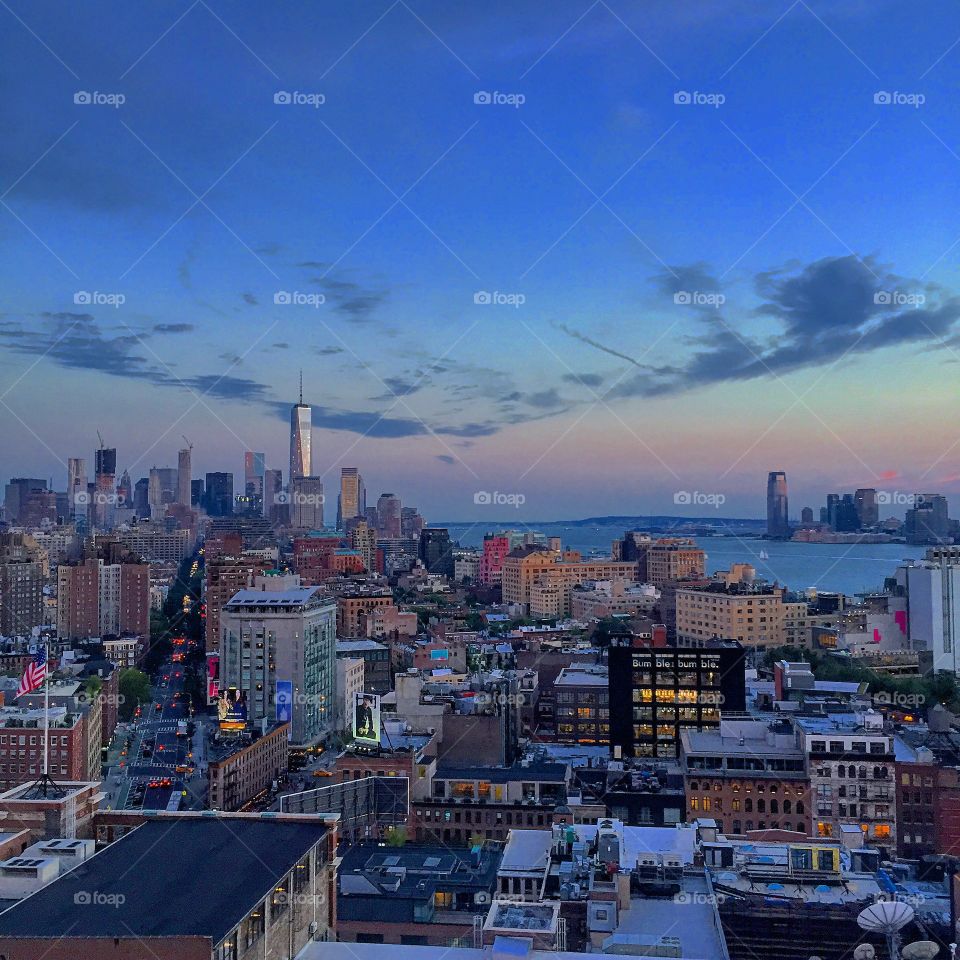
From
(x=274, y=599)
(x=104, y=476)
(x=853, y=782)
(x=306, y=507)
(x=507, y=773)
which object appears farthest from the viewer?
(x=306, y=507)

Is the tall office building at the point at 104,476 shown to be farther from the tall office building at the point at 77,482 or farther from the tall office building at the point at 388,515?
the tall office building at the point at 388,515

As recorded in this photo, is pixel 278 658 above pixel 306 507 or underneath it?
underneath

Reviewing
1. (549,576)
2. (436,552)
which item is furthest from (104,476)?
(549,576)

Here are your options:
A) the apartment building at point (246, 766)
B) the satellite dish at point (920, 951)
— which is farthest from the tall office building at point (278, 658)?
the satellite dish at point (920, 951)

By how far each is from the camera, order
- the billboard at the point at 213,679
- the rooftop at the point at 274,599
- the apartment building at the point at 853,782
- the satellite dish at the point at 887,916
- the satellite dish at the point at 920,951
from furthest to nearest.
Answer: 1. the billboard at the point at 213,679
2. the rooftop at the point at 274,599
3. the apartment building at the point at 853,782
4. the satellite dish at the point at 887,916
5. the satellite dish at the point at 920,951

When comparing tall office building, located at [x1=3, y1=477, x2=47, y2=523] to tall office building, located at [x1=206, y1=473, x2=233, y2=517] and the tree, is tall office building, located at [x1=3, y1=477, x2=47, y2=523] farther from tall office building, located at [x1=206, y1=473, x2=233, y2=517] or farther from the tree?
the tree

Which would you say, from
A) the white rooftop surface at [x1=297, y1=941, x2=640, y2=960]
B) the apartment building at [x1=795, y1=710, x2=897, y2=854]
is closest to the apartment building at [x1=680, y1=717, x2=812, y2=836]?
the apartment building at [x1=795, y1=710, x2=897, y2=854]

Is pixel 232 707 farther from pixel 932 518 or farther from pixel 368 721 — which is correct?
pixel 932 518
